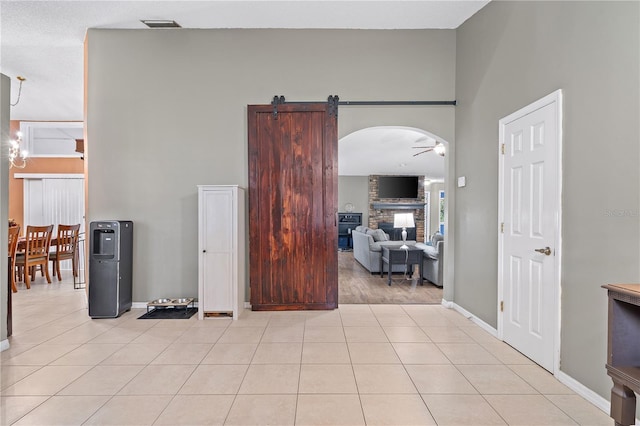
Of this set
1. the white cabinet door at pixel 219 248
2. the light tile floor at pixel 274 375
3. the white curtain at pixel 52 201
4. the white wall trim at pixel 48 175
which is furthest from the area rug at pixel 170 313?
the white wall trim at pixel 48 175

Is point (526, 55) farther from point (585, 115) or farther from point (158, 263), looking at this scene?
point (158, 263)

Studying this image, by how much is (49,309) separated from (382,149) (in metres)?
7.27

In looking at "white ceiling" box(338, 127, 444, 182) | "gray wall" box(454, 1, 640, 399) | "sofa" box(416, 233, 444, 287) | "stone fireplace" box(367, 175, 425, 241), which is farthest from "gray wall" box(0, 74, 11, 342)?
"stone fireplace" box(367, 175, 425, 241)

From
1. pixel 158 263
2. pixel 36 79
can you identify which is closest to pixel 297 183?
pixel 158 263

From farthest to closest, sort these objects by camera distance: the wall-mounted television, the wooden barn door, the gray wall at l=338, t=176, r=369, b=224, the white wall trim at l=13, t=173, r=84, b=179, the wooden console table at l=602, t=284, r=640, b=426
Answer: the gray wall at l=338, t=176, r=369, b=224, the wall-mounted television, the white wall trim at l=13, t=173, r=84, b=179, the wooden barn door, the wooden console table at l=602, t=284, r=640, b=426

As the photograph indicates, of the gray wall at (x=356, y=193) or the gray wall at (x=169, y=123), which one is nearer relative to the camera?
the gray wall at (x=169, y=123)

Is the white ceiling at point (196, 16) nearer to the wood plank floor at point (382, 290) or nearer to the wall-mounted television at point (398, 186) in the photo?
the wood plank floor at point (382, 290)

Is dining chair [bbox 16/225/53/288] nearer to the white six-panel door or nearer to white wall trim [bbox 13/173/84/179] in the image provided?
white wall trim [bbox 13/173/84/179]

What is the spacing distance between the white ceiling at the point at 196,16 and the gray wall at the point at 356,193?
9339 millimetres

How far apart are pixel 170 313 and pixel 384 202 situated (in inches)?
407

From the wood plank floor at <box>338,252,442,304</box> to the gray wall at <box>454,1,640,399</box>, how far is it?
1.60 metres

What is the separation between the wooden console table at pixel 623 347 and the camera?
158 cm

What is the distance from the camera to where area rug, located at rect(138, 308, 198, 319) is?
3926 mm

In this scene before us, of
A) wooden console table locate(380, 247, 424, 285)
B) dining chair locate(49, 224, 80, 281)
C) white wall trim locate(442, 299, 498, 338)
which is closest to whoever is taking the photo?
white wall trim locate(442, 299, 498, 338)
